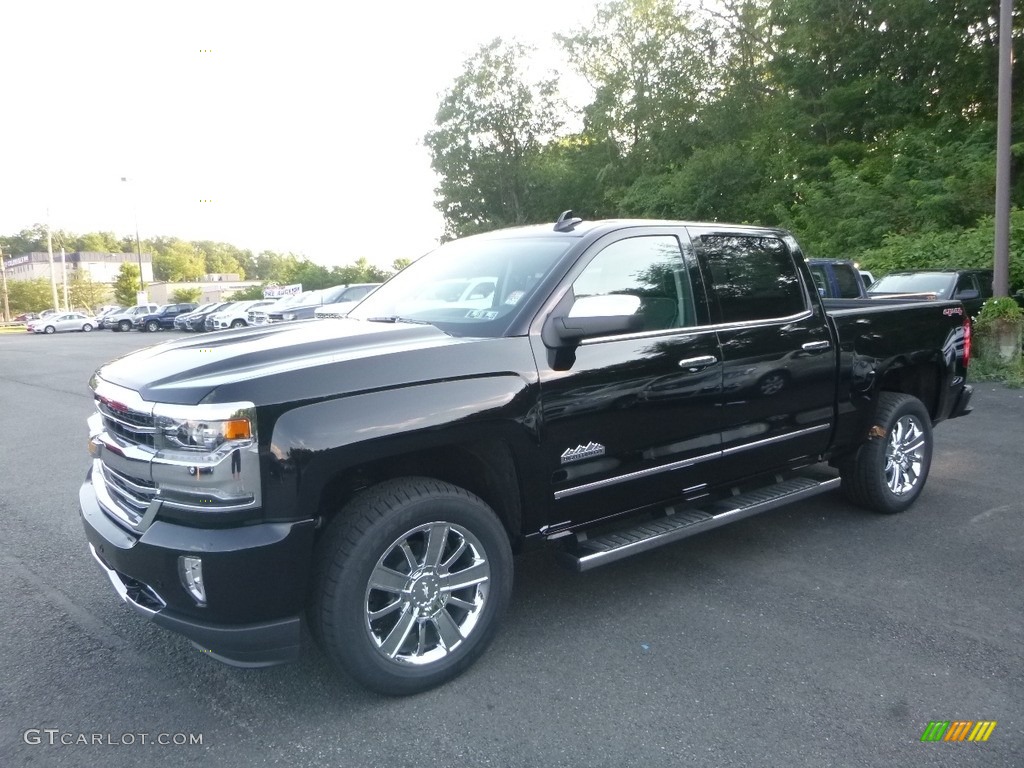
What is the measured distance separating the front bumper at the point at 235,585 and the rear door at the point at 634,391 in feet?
3.92

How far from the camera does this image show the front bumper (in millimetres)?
2922

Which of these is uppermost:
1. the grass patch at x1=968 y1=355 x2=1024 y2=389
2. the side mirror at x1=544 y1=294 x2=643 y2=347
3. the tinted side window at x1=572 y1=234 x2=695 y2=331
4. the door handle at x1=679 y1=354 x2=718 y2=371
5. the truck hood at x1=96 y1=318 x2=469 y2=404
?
the tinted side window at x1=572 y1=234 x2=695 y2=331

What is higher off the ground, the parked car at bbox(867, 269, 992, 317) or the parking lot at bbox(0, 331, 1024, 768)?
the parked car at bbox(867, 269, 992, 317)

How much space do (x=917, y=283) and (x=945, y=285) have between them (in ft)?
1.48

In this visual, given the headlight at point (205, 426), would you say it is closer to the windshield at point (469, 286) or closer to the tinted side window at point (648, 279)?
the windshield at point (469, 286)

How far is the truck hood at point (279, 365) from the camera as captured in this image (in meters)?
3.01

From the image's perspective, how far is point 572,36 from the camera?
4328 centimetres

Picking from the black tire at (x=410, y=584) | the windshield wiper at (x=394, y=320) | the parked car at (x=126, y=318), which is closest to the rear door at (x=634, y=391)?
the black tire at (x=410, y=584)

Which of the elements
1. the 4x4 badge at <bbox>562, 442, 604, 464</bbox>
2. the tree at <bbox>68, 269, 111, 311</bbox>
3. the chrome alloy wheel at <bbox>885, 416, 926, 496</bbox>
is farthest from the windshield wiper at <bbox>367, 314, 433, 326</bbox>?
the tree at <bbox>68, 269, 111, 311</bbox>

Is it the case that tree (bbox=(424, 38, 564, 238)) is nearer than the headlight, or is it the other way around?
the headlight

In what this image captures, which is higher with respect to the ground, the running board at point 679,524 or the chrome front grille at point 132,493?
the chrome front grille at point 132,493

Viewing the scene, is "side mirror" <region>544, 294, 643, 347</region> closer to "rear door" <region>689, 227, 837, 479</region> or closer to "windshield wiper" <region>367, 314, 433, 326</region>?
"windshield wiper" <region>367, 314, 433, 326</region>

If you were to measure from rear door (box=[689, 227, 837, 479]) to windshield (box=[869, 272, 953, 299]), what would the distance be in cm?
1044

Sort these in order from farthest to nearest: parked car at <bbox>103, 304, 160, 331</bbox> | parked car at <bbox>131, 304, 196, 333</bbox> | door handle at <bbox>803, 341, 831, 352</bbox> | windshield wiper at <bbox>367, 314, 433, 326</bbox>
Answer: parked car at <bbox>103, 304, 160, 331</bbox>, parked car at <bbox>131, 304, 196, 333</bbox>, door handle at <bbox>803, 341, 831, 352</bbox>, windshield wiper at <bbox>367, 314, 433, 326</bbox>
